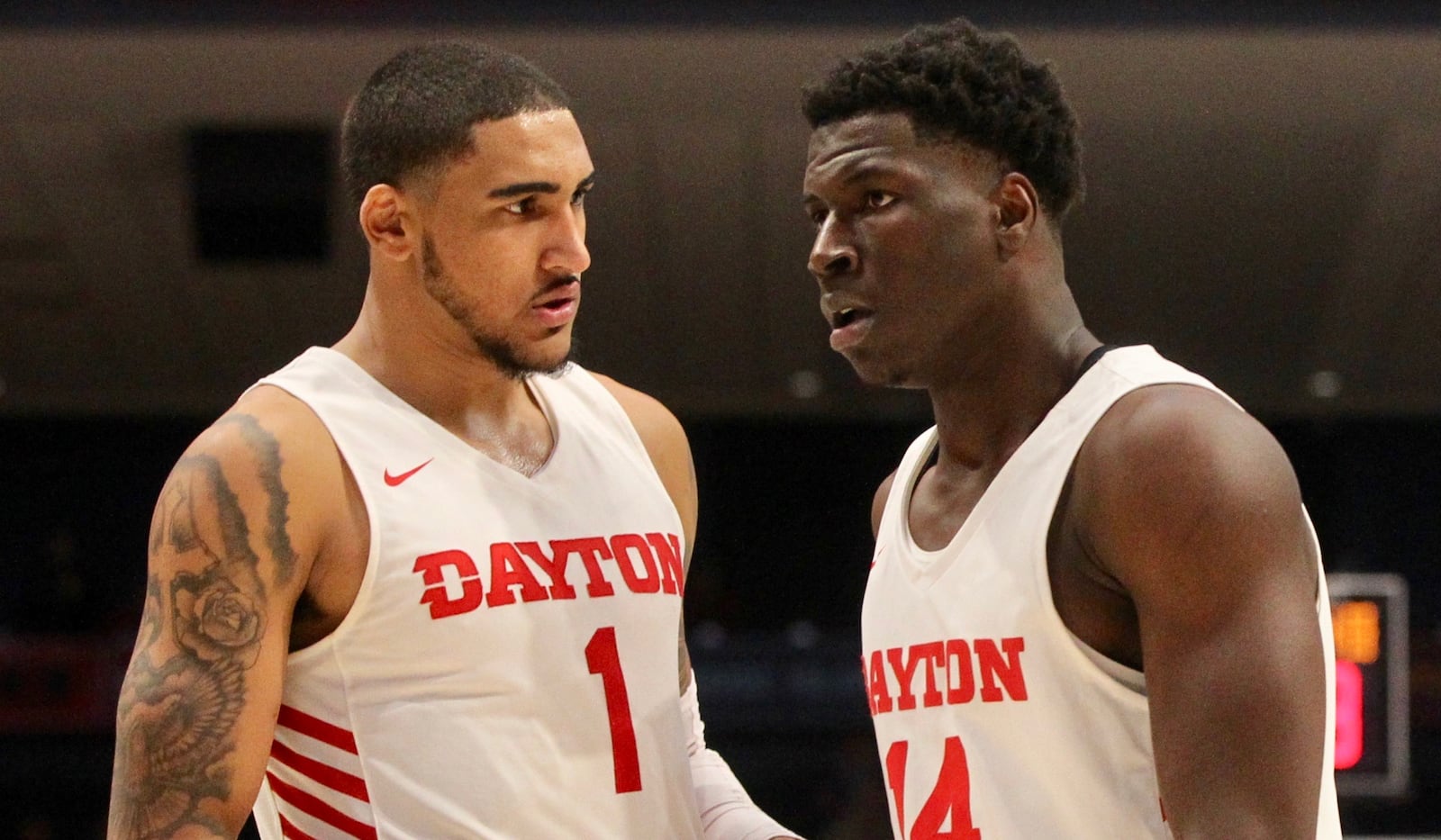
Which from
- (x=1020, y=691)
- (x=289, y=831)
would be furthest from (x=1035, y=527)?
(x=289, y=831)

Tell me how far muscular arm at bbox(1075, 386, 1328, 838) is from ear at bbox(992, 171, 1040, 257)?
0.35m

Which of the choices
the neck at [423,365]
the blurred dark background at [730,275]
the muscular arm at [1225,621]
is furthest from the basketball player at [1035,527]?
the blurred dark background at [730,275]

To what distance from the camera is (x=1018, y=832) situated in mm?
1812

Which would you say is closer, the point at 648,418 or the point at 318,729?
the point at 318,729

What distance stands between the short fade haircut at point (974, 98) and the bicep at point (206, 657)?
803mm

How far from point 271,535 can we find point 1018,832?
0.86 m

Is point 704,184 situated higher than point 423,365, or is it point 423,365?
point 704,184

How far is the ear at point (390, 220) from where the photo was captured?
213 cm

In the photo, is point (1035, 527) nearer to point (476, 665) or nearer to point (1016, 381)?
point (1016, 381)

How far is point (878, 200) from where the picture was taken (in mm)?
1973

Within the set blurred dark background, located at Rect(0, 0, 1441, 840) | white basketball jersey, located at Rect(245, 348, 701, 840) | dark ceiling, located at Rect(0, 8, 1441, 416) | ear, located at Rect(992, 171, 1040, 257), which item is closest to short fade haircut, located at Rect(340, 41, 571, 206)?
white basketball jersey, located at Rect(245, 348, 701, 840)

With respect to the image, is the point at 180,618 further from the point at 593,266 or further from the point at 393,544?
the point at 593,266

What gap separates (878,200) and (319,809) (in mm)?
959

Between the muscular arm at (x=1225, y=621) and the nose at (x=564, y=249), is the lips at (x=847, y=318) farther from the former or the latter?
the muscular arm at (x=1225, y=621)
